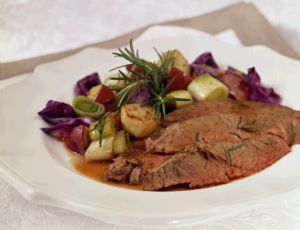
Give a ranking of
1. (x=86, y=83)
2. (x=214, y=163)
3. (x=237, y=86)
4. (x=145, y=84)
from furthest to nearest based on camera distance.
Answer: (x=86, y=83) → (x=237, y=86) → (x=145, y=84) → (x=214, y=163)

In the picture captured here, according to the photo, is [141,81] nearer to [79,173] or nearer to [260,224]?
[79,173]

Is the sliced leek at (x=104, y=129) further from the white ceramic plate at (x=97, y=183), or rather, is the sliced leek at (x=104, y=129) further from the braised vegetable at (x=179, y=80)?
the braised vegetable at (x=179, y=80)

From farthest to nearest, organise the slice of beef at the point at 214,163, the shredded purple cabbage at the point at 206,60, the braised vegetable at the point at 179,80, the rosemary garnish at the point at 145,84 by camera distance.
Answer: the shredded purple cabbage at the point at 206,60, the braised vegetable at the point at 179,80, the rosemary garnish at the point at 145,84, the slice of beef at the point at 214,163

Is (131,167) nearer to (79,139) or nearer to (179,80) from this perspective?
(79,139)

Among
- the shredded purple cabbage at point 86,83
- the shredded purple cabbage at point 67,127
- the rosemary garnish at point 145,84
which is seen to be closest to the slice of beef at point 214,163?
the rosemary garnish at point 145,84

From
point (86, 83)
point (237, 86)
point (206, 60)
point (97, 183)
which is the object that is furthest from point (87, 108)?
point (206, 60)
